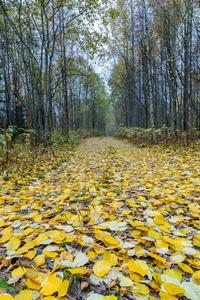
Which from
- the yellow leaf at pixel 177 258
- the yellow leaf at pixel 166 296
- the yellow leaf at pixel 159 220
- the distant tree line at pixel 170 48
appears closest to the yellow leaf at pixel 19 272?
the yellow leaf at pixel 166 296

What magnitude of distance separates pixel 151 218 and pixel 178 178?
1.45 metres

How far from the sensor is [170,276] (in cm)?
84

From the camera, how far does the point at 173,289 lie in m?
0.72

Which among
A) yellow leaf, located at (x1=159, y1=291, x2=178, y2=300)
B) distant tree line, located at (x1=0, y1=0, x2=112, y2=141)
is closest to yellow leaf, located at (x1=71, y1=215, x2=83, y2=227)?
yellow leaf, located at (x1=159, y1=291, x2=178, y2=300)

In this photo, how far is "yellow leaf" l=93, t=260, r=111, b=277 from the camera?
84cm

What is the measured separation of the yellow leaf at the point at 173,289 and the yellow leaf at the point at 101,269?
0.94 ft

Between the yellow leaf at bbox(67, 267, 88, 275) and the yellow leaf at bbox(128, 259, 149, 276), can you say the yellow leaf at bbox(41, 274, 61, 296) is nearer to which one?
the yellow leaf at bbox(67, 267, 88, 275)

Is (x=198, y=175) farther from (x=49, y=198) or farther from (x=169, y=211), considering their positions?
(x=49, y=198)

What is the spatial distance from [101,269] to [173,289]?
36 cm

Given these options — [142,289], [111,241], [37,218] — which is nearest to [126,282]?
[142,289]

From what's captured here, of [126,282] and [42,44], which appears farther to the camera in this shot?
[42,44]

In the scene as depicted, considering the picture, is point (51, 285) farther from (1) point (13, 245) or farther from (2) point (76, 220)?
(2) point (76, 220)

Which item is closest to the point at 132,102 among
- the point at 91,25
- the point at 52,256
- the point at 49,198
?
the point at 91,25

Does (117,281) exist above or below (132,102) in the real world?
below
